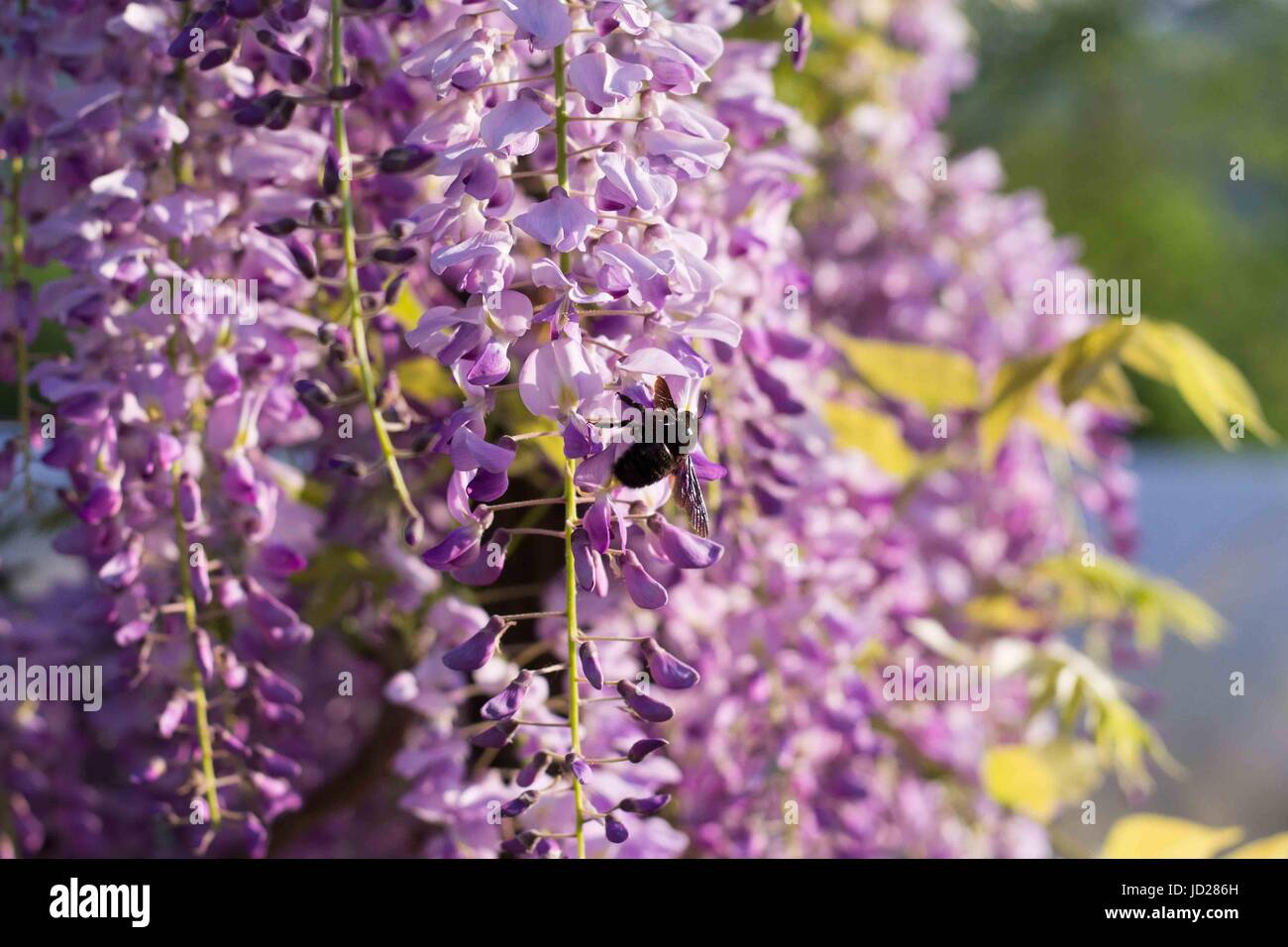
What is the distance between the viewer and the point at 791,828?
851 millimetres

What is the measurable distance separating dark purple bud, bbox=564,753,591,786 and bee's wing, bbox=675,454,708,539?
11 centimetres

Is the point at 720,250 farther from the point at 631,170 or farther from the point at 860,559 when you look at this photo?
the point at 860,559

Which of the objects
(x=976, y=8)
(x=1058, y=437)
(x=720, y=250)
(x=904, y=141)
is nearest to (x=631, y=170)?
(x=720, y=250)

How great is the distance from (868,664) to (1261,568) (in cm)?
177

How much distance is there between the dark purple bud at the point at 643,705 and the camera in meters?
0.54

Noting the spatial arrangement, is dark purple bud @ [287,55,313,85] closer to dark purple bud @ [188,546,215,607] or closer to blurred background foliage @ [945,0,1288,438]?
dark purple bud @ [188,546,215,607]

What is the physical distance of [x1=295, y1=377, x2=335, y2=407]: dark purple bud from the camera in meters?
0.60

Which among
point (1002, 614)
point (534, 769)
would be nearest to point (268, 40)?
point (534, 769)

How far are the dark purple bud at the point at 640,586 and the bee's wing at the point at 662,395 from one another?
7 cm

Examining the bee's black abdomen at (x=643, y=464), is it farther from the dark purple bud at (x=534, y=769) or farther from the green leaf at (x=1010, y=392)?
the green leaf at (x=1010, y=392)

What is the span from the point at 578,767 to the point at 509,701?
0.13ft

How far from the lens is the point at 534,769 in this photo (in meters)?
0.55

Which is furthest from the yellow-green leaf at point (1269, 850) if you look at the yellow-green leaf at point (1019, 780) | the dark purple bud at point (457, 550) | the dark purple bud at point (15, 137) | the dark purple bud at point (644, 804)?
the dark purple bud at point (15, 137)

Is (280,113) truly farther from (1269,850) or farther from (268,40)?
→ (1269,850)
